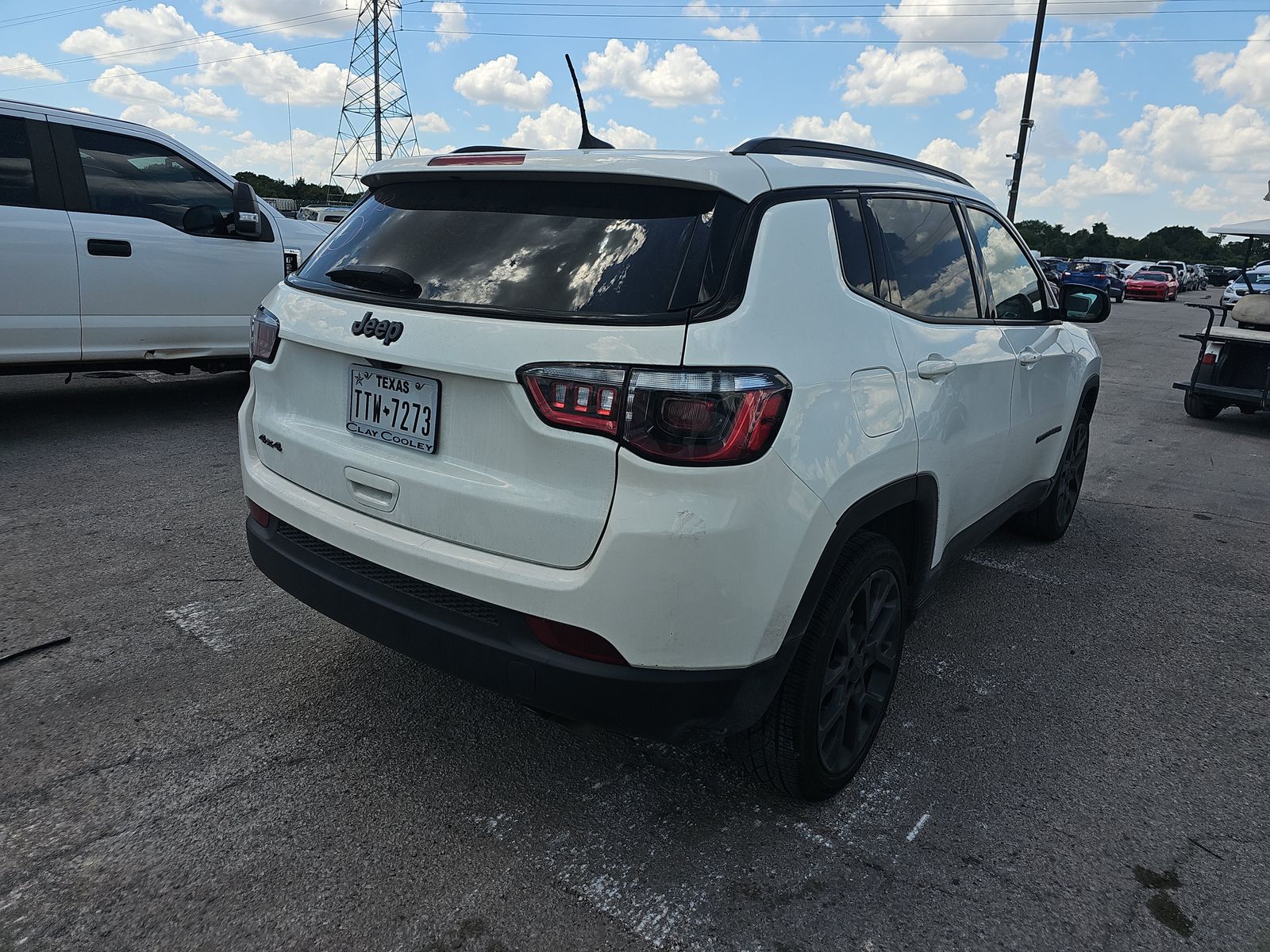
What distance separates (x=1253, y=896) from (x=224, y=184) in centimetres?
719

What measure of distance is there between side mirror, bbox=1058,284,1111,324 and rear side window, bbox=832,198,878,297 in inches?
85.5

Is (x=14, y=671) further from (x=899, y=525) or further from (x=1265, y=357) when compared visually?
(x=1265, y=357)

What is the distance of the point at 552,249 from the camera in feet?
7.70

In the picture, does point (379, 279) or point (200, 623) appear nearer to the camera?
point (379, 279)

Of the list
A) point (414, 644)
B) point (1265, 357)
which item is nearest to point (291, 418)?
point (414, 644)

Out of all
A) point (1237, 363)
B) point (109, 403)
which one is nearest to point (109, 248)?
point (109, 403)

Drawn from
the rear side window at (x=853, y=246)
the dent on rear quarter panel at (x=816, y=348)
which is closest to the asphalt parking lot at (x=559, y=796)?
the dent on rear quarter panel at (x=816, y=348)

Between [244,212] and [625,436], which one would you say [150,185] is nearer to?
[244,212]

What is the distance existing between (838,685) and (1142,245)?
8550 centimetres

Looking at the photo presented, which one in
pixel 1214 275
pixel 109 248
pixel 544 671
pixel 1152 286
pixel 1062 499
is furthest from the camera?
pixel 1214 275

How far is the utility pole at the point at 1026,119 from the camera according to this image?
76.1 feet

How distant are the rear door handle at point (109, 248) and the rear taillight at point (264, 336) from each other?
3957 mm

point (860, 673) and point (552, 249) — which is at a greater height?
point (552, 249)

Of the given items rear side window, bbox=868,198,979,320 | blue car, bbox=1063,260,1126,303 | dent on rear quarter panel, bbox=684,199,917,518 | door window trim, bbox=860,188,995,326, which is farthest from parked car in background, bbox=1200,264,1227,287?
dent on rear quarter panel, bbox=684,199,917,518
